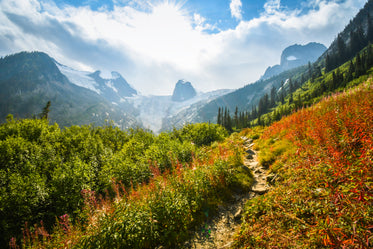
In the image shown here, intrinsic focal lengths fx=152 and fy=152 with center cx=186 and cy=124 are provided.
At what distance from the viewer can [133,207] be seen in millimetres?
5500

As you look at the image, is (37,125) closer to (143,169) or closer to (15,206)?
(15,206)

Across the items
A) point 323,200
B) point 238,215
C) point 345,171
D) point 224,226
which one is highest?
point 345,171

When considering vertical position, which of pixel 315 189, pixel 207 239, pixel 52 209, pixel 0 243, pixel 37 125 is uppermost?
pixel 37 125

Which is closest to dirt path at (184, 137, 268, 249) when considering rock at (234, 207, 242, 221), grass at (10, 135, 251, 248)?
rock at (234, 207, 242, 221)

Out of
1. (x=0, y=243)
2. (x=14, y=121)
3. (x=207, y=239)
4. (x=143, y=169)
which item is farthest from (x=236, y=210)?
(x=14, y=121)

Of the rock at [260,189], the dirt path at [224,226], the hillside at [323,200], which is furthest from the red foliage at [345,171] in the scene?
the dirt path at [224,226]

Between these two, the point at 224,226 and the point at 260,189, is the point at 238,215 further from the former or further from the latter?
the point at 260,189

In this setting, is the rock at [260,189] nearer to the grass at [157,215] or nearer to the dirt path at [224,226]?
the dirt path at [224,226]

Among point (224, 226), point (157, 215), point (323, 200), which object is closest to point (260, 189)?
point (224, 226)

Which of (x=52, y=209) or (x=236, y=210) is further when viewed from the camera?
(x=52, y=209)

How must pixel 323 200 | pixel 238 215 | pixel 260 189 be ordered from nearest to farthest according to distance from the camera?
pixel 323 200
pixel 238 215
pixel 260 189

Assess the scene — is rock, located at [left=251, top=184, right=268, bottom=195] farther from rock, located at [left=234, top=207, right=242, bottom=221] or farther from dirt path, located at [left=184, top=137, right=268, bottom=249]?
rock, located at [left=234, top=207, right=242, bottom=221]

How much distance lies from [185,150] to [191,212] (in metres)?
9.17

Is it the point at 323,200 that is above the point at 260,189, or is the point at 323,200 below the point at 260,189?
above
